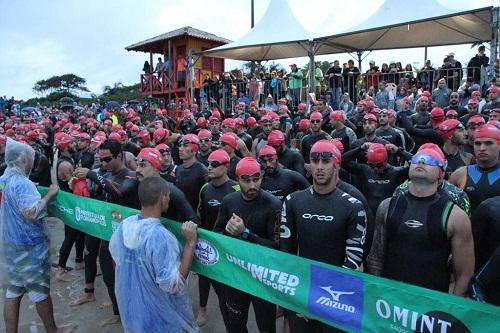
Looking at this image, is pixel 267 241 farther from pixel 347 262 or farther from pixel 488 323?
pixel 488 323

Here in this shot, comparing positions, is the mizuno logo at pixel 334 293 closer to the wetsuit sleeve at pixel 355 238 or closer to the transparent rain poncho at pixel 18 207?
the wetsuit sleeve at pixel 355 238

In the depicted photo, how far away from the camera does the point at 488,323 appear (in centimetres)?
219

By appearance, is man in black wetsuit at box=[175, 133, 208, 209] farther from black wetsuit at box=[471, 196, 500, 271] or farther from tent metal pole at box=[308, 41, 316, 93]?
tent metal pole at box=[308, 41, 316, 93]

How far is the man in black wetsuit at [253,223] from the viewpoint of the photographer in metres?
3.81

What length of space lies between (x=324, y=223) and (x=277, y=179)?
205 cm

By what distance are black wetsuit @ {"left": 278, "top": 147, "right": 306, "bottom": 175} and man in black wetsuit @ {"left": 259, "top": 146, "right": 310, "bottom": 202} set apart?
4.12 ft

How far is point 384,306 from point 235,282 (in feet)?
4.26

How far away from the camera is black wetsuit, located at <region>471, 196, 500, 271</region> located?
2945 mm

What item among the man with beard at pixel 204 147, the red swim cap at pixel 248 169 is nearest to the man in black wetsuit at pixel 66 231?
the man with beard at pixel 204 147

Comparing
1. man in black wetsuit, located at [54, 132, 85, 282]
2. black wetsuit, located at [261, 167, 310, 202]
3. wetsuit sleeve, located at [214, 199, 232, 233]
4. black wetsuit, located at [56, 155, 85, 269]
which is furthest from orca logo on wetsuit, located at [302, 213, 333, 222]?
black wetsuit, located at [56, 155, 85, 269]

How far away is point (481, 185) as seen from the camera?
13.0 feet

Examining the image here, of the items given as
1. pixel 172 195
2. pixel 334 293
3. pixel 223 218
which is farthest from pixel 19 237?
pixel 334 293

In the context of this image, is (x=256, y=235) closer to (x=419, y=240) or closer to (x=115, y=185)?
(x=419, y=240)

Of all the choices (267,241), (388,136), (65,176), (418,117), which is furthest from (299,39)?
(267,241)
